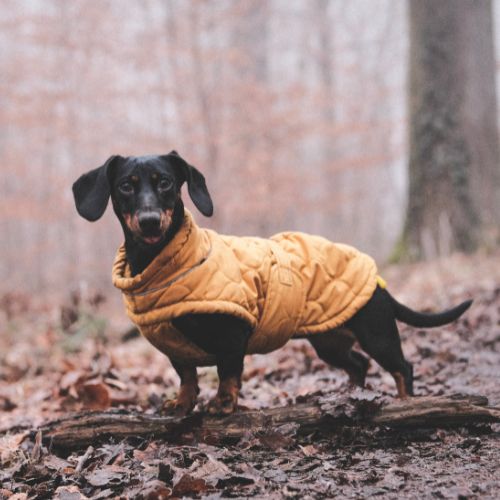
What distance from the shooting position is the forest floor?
2.12 m

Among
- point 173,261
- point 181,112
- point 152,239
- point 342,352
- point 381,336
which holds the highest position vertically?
point 181,112

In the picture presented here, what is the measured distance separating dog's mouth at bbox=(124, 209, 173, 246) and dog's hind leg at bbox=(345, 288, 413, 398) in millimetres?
1128

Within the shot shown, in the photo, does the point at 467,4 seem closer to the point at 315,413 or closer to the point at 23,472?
the point at 315,413

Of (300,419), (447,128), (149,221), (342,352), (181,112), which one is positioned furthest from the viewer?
(181,112)

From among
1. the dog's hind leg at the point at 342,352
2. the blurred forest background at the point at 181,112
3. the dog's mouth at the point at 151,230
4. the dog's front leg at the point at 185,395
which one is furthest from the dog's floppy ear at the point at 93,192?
the blurred forest background at the point at 181,112

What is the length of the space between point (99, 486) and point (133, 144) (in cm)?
1036

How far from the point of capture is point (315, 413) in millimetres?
2662

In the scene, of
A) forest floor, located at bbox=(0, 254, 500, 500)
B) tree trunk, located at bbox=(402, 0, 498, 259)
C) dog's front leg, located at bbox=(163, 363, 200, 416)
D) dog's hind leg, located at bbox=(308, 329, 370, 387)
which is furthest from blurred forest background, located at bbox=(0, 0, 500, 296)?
dog's front leg, located at bbox=(163, 363, 200, 416)

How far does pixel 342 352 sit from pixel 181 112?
27.7 feet

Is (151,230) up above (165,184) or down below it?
below

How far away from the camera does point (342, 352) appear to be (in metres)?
3.45

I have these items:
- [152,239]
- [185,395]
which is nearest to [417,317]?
[185,395]

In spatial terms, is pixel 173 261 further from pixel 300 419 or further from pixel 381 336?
pixel 381 336

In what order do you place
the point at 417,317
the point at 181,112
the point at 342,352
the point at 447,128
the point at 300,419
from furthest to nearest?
1. the point at 181,112
2. the point at 447,128
3. the point at 342,352
4. the point at 417,317
5. the point at 300,419
